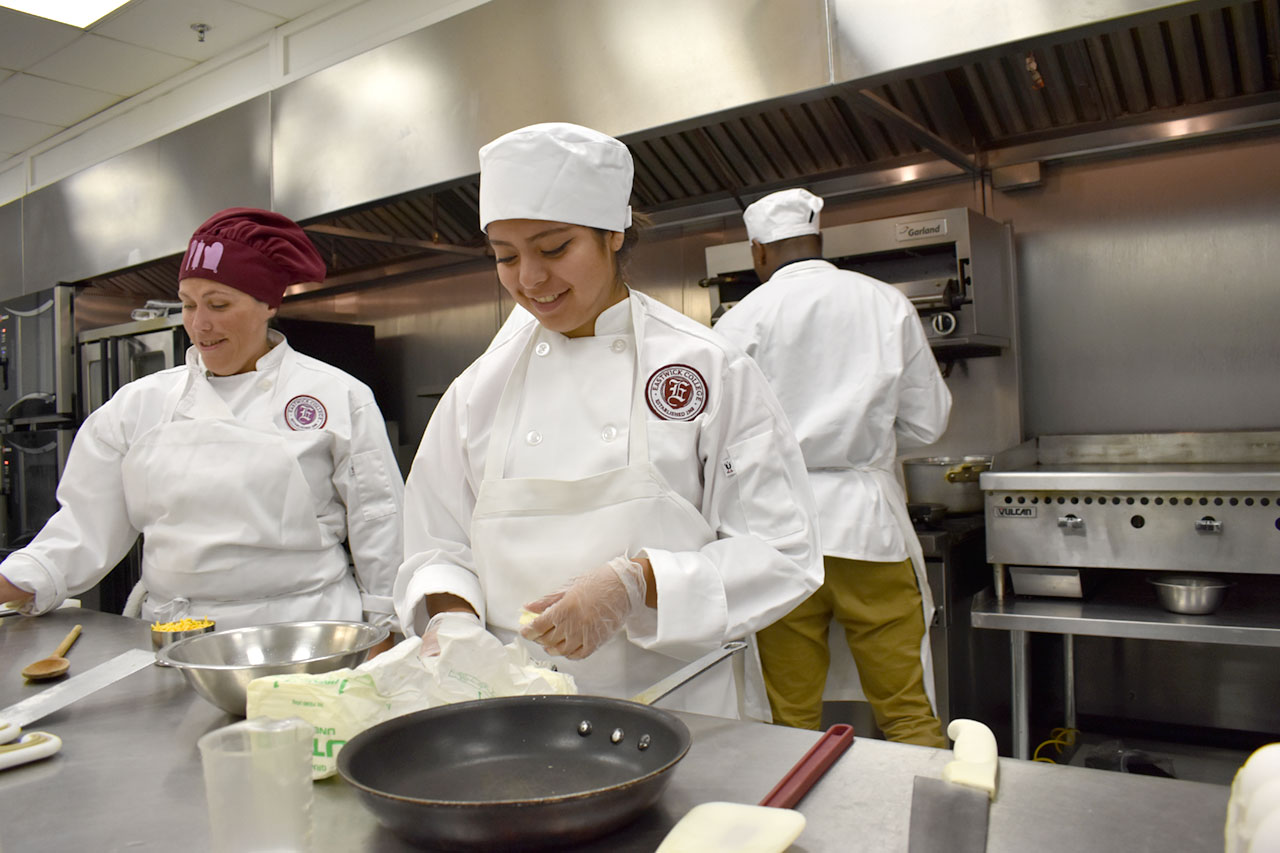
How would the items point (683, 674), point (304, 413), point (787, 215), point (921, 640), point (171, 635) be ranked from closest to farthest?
point (683, 674) < point (171, 635) < point (304, 413) < point (921, 640) < point (787, 215)

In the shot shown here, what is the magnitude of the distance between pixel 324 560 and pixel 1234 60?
2797mm

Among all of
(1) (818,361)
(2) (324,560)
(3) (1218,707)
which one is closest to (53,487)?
(2) (324,560)

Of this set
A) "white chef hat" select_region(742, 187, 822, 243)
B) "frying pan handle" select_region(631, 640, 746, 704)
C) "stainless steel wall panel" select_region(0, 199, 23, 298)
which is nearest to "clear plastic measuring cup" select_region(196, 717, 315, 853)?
"frying pan handle" select_region(631, 640, 746, 704)

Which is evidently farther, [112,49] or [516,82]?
[112,49]

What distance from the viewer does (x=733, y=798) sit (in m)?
0.89

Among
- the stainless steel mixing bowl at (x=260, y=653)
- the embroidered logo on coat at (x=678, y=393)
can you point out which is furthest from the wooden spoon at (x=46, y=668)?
the embroidered logo on coat at (x=678, y=393)

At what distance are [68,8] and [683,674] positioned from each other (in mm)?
4203

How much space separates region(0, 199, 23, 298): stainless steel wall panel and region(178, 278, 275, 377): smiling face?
13.0 feet

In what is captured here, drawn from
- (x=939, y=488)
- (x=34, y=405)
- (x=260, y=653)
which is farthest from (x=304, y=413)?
(x=34, y=405)

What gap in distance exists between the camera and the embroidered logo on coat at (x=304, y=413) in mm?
2146

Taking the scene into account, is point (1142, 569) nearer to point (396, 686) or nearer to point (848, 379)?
point (848, 379)

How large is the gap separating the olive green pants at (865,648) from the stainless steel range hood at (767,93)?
1285 mm

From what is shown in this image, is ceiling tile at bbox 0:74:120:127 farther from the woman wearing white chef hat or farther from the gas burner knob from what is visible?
the gas burner knob

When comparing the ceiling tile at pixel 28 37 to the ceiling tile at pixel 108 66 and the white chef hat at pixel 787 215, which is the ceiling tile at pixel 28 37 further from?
the white chef hat at pixel 787 215
